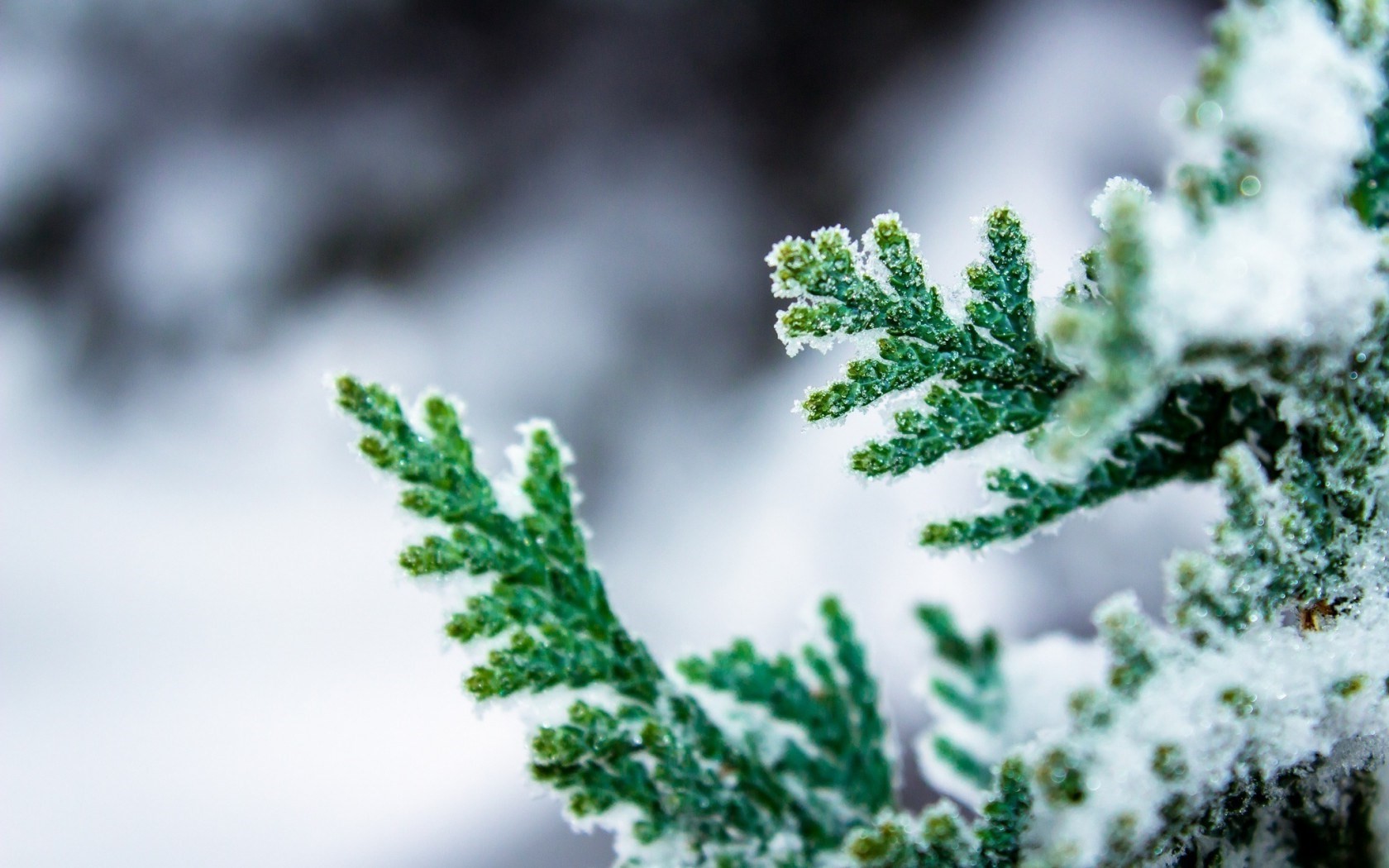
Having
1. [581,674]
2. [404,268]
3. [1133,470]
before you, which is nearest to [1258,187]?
[1133,470]

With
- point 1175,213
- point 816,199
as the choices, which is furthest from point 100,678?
point 1175,213

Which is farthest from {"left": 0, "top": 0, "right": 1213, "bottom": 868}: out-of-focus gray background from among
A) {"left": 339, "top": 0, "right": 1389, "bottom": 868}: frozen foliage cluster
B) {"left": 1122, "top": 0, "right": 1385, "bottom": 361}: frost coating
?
{"left": 1122, "top": 0, "right": 1385, "bottom": 361}: frost coating

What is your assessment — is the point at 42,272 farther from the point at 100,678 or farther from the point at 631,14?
the point at 631,14

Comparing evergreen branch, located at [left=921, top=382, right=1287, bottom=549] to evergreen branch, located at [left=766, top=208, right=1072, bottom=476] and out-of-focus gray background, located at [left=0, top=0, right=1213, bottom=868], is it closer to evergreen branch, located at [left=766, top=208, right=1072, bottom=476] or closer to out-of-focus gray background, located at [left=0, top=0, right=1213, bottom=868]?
evergreen branch, located at [left=766, top=208, right=1072, bottom=476]

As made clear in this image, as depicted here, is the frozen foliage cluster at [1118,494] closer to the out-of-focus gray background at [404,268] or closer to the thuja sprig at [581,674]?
the thuja sprig at [581,674]

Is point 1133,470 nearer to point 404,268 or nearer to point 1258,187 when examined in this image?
point 1258,187
